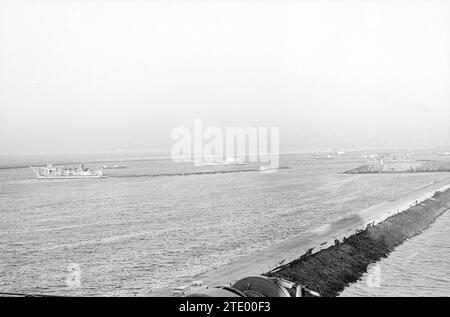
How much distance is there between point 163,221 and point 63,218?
14082 millimetres

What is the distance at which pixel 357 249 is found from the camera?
97.3ft

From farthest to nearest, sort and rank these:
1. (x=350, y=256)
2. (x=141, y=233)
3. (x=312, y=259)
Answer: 1. (x=141, y=233)
2. (x=350, y=256)
3. (x=312, y=259)

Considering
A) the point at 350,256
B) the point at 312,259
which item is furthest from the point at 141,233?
the point at 312,259

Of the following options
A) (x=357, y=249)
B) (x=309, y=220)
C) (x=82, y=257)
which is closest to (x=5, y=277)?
(x=82, y=257)

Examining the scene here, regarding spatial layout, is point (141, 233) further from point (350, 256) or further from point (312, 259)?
point (312, 259)

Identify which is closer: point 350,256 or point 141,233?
point 350,256

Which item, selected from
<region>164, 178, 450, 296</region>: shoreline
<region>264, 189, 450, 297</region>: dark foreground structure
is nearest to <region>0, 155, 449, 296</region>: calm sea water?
<region>164, 178, 450, 296</region>: shoreline

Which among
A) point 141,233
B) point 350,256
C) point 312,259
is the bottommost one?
point 141,233

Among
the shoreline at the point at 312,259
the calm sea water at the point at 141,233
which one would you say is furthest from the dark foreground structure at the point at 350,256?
the calm sea water at the point at 141,233

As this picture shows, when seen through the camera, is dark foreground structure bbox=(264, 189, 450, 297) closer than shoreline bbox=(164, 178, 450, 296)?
No

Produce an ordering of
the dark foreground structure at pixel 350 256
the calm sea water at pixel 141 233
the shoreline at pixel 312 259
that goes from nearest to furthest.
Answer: the shoreline at pixel 312 259
the dark foreground structure at pixel 350 256
the calm sea water at pixel 141 233

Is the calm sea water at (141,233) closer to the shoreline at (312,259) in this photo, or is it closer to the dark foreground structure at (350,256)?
the shoreline at (312,259)

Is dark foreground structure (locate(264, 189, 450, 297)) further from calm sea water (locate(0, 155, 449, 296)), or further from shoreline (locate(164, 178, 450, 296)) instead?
calm sea water (locate(0, 155, 449, 296))
